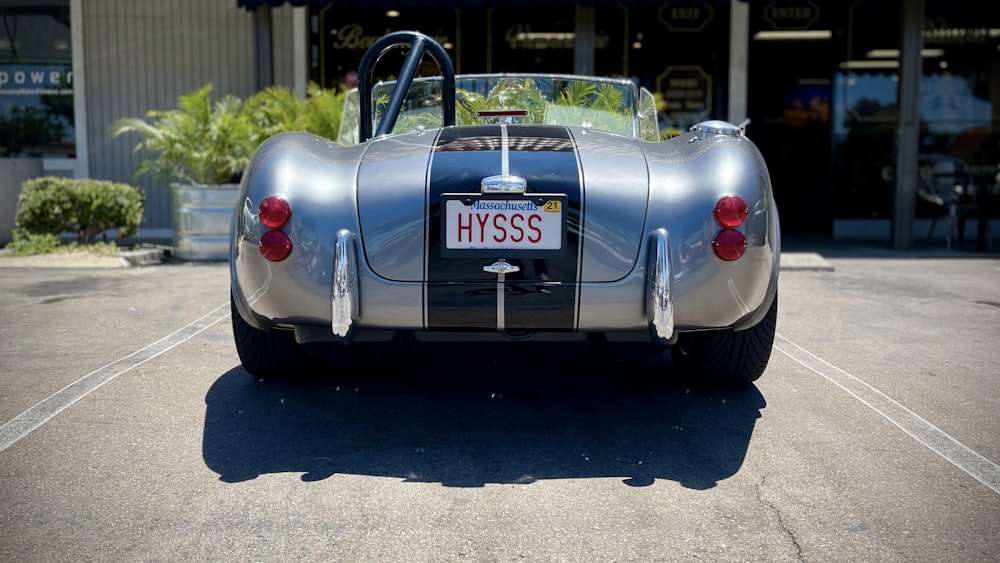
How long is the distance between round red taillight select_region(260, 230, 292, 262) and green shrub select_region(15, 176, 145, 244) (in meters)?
6.80

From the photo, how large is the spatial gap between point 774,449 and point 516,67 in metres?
9.69

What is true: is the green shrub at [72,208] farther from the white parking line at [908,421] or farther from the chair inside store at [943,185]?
the chair inside store at [943,185]

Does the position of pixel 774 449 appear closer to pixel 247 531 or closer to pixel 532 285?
pixel 532 285

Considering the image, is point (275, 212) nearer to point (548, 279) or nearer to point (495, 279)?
point (495, 279)

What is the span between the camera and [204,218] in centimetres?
870

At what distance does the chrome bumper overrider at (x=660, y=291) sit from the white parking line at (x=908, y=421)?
3.29 ft

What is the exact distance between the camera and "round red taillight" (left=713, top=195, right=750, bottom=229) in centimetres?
307

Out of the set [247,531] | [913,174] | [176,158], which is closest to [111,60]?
[176,158]

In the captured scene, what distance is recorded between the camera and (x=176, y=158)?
9.21m

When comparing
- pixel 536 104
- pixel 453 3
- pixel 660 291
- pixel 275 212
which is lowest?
pixel 660 291

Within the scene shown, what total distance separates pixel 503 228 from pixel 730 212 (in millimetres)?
755

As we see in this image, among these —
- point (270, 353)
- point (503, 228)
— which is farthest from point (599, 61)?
point (503, 228)

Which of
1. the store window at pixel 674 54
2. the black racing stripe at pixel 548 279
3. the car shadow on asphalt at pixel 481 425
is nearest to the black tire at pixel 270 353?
the car shadow on asphalt at pixel 481 425

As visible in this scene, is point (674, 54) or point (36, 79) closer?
point (36, 79)
